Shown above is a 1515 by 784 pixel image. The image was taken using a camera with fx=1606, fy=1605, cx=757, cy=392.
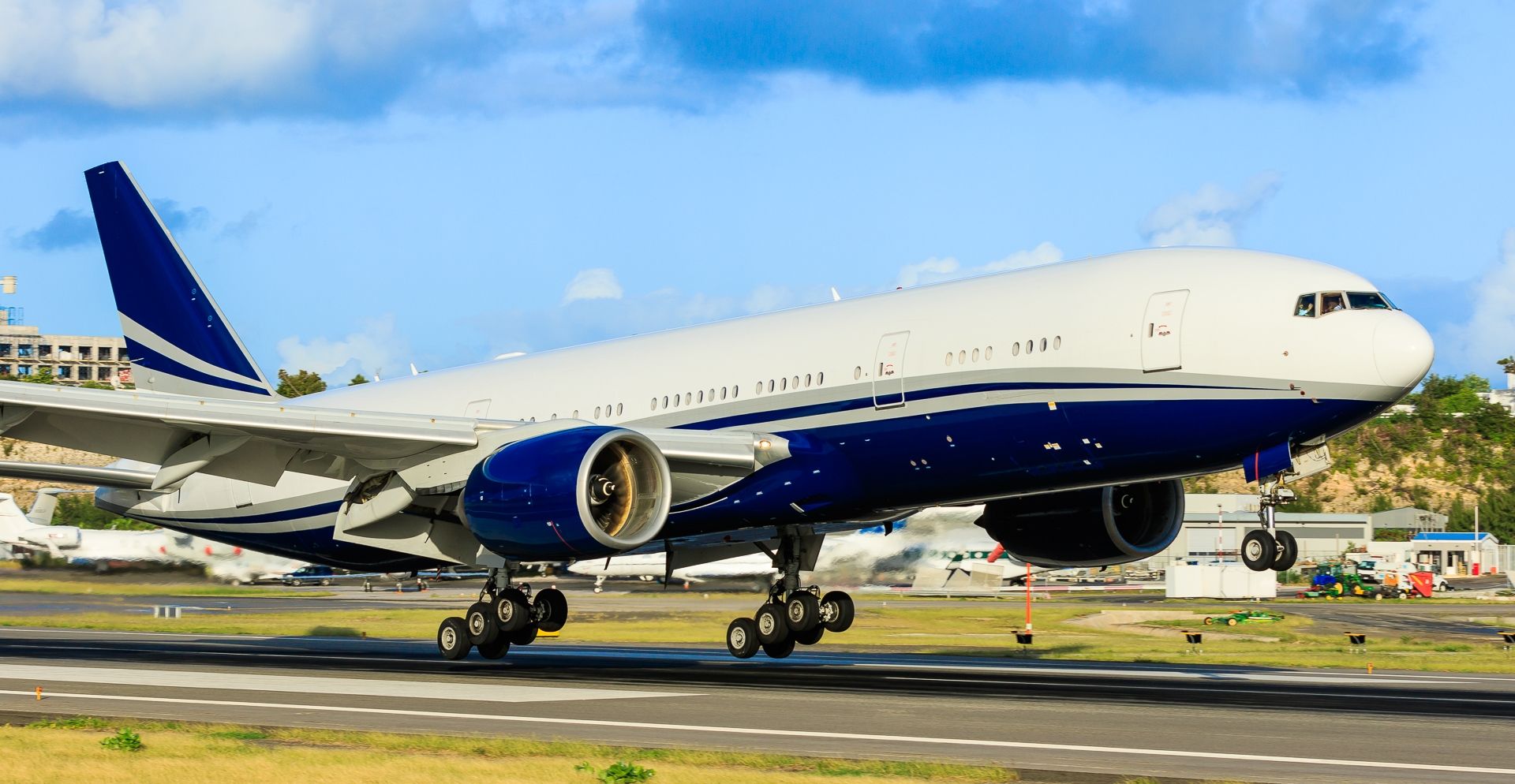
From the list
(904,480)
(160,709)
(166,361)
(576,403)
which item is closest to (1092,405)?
(904,480)

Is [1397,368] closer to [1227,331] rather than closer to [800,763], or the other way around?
[1227,331]

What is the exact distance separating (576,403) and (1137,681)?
12074mm

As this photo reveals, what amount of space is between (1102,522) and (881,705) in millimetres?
9793

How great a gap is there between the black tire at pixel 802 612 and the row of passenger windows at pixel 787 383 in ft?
15.9

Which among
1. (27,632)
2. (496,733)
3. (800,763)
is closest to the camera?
(800,763)

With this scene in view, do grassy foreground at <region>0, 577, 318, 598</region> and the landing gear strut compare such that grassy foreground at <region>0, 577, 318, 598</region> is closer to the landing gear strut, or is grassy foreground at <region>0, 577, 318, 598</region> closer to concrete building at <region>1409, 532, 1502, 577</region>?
the landing gear strut

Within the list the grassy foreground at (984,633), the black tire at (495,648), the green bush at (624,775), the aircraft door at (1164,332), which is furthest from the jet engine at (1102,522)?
the green bush at (624,775)

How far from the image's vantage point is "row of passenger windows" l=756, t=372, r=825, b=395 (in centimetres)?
2728

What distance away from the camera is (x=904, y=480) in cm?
2638

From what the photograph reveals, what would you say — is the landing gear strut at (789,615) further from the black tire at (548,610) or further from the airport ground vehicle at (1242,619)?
the airport ground vehicle at (1242,619)

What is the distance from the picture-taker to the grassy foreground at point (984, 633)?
38.3 metres

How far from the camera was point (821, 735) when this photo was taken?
18250 millimetres

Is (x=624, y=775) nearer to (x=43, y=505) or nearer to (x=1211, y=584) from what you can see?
(x=43, y=505)

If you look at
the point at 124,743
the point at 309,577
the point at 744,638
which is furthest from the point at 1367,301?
the point at 309,577
